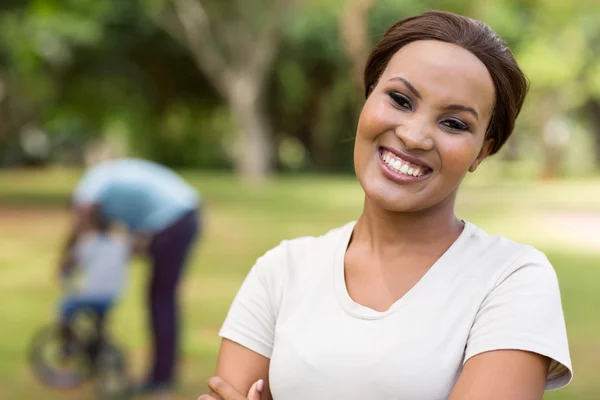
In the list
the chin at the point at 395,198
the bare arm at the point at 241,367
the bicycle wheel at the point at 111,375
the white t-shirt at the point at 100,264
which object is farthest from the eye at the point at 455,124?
the bicycle wheel at the point at 111,375

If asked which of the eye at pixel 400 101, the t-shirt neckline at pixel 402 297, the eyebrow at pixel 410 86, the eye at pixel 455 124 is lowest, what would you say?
the t-shirt neckline at pixel 402 297

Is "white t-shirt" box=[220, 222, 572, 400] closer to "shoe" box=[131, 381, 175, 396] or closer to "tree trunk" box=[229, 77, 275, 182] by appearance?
"shoe" box=[131, 381, 175, 396]

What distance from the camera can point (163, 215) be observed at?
16.3ft

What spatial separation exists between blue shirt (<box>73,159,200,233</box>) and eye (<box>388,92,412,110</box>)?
3389 millimetres

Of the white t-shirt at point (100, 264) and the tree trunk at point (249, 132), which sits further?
the tree trunk at point (249, 132)

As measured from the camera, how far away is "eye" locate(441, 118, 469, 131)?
1488mm

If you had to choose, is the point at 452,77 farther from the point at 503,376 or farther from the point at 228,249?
the point at 228,249

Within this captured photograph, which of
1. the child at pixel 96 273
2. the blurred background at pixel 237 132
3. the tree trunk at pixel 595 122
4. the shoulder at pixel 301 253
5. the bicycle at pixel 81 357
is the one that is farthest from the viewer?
the tree trunk at pixel 595 122

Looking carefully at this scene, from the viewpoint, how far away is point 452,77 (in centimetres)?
148

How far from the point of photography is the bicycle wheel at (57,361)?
488cm

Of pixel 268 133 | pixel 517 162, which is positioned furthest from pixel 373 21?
pixel 517 162

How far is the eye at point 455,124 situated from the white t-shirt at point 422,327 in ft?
0.56

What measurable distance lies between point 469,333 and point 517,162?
35.5 metres

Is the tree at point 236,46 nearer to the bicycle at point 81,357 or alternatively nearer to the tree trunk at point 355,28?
the tree trunk at point 355,28
